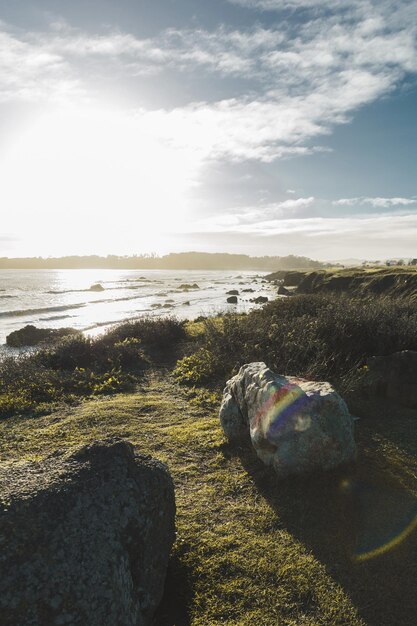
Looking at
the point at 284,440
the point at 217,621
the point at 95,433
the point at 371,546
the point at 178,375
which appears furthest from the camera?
the point at 178,375

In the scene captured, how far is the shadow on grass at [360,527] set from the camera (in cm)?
345

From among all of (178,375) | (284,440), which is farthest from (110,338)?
(284,440)

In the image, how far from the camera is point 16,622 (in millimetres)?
2352

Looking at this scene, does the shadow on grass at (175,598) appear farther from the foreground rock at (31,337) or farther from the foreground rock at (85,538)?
the foreground rock at (31,337)

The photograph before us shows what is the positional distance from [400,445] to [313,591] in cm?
334

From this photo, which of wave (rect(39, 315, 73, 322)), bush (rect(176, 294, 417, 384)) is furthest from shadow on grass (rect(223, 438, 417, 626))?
wave (rect(39, 315, 73, 322))

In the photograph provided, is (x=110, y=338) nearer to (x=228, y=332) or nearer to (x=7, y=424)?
(x=228, y=332)

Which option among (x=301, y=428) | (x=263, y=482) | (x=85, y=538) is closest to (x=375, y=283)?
(x=301, y=428)

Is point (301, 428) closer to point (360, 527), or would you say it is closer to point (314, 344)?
point (360, 527)

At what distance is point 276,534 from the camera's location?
169 inches

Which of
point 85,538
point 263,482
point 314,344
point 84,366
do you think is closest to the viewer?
point 85,538

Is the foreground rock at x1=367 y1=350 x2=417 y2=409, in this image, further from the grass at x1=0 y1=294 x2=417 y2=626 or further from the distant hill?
the distant hill

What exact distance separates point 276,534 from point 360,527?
94cm

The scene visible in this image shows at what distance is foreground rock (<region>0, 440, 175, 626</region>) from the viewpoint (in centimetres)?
249
